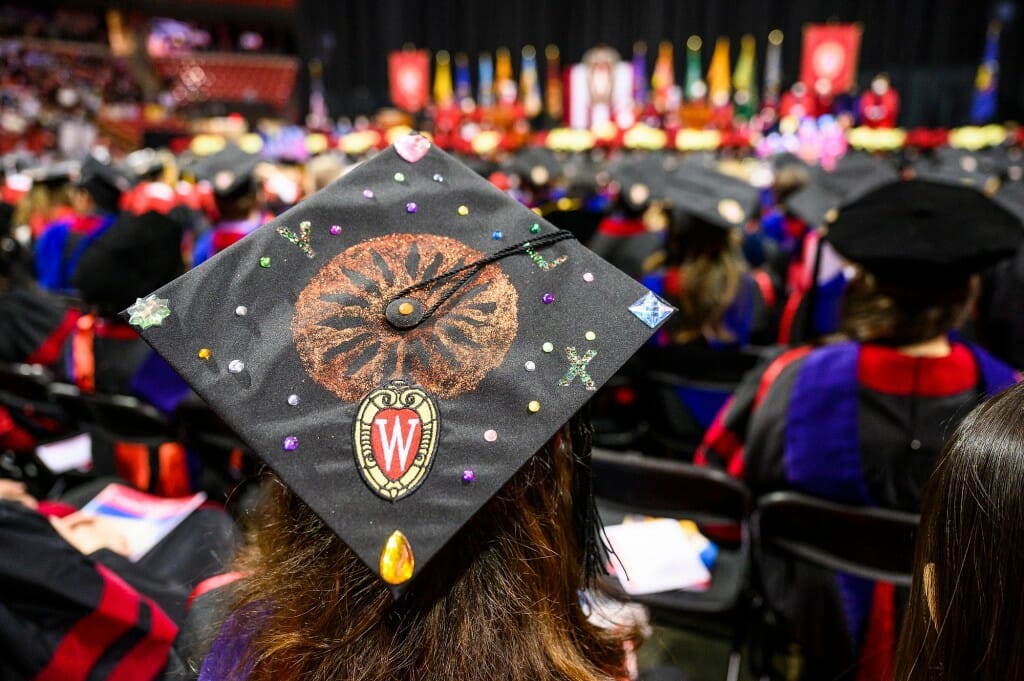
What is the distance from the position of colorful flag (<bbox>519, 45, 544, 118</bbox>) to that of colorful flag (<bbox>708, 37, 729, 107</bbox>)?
4882mm

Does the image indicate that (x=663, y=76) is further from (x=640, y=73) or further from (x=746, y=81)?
(x=746, y=81)

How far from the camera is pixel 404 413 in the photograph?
0.72 m

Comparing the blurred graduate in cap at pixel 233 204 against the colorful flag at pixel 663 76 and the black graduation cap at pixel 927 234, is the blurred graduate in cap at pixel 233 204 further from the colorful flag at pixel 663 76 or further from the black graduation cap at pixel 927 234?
the colorful flag at pixel 663 76

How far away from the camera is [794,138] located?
1429 cm

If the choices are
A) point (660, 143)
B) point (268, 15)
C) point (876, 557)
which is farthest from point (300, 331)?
point (268, 15)

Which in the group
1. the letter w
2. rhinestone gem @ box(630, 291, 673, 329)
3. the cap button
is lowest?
the letter w

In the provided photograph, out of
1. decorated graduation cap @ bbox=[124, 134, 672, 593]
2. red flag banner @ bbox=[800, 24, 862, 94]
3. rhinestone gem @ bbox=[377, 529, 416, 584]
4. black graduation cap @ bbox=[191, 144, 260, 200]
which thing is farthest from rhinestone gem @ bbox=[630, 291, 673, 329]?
red flag banner @ bbox=[800, 24, 862, 94]

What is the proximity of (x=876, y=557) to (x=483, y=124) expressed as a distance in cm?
1764

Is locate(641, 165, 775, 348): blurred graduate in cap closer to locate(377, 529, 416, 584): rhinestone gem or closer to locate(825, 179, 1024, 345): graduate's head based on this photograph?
locate(825, 179, 1024, 345): graduate's head

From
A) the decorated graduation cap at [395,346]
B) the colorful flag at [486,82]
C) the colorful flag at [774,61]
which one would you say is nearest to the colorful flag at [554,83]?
the colorful flag at [486,82]

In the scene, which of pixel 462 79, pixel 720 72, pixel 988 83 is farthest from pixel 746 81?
pixel 462 79

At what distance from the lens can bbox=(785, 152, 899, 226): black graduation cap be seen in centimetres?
401

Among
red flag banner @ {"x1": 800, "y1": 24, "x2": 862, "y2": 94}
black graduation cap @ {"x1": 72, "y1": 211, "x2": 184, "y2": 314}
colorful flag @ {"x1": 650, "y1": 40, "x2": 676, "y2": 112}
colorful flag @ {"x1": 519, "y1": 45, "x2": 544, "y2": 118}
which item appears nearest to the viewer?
black graduation cap @ {"x1": 72, "y1": 211, "x2": 184, "y2": 314}

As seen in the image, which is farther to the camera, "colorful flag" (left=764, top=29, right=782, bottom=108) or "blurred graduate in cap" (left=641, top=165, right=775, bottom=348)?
"colorful flag" (left=764, top=29, right=782, bottom=108)
